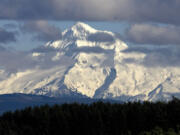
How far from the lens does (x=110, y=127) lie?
196125 millimetres

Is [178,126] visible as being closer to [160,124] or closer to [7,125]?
[160,124]

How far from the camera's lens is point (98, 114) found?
198000 millimetres

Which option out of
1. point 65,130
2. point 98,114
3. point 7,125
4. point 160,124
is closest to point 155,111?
point 160,124

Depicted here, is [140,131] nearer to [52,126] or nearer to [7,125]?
[52,126]

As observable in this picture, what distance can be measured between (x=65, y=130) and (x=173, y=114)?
37479 millimetres

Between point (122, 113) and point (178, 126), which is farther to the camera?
point (122, 113)

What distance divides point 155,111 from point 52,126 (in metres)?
35.6

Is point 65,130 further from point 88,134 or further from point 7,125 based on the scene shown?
point 7,125

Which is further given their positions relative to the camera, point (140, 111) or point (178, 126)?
point (140, 111)

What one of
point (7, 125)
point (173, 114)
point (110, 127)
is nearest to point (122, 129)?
point (110, 127)

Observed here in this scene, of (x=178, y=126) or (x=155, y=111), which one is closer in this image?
(x=178, y=126)

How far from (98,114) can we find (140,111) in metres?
14.6

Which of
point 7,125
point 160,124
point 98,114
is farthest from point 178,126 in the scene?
point 7,125

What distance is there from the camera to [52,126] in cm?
19562
